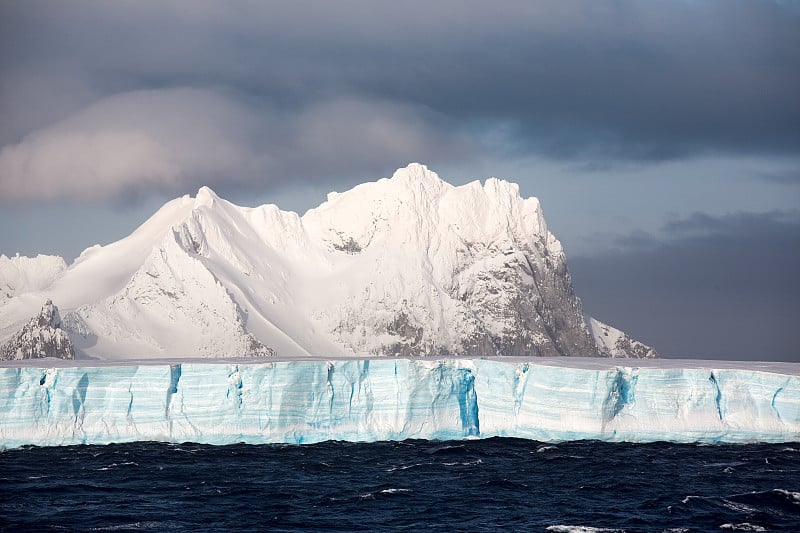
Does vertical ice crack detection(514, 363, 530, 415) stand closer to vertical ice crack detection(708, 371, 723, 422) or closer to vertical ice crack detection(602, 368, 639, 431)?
vertical ice crack detection(602, 368, 639, 431)

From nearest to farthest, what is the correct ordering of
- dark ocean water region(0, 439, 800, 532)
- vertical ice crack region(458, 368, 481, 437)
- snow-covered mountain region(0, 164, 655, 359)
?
dark ocean water region(0, 439, 800, 532), vertical ice crack region(458, 368, 481, 437), snow-covered mountain region(0, 164, 655, 359)

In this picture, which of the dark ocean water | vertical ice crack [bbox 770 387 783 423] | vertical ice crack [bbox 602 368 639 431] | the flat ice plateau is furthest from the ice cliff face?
vertical ice crack [bbox 770 387 783 423]

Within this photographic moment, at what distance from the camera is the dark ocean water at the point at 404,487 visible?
33.6 meters

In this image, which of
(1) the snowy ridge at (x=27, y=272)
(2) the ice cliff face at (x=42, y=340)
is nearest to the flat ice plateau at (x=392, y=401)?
(2) the ice cliff face at (x=42, y=340)

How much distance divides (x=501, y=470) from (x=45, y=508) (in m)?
17.1

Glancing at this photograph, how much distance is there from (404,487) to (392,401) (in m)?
10.8

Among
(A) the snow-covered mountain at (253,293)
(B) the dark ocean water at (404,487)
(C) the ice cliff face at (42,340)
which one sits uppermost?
(A) the snow-covered mountain at (253,293)

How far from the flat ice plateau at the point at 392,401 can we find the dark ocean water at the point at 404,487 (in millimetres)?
853

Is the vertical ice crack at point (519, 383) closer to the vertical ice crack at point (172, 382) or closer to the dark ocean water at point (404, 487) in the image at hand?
the dark ocean water at point (404, 487)

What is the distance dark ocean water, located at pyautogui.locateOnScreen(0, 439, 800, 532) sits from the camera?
3362 cm

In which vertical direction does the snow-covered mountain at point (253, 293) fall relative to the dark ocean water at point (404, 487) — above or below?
above

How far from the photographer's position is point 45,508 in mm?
35625

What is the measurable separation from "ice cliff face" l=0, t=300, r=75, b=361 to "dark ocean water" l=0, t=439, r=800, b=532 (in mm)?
95774

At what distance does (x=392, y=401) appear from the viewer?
50000 millimetres
